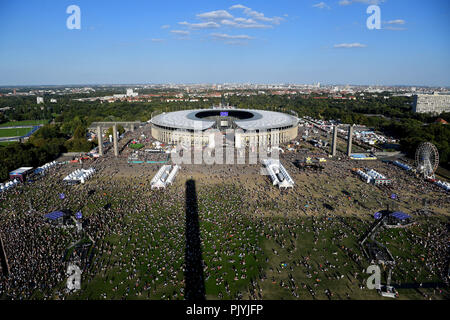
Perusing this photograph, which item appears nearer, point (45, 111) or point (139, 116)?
point (139, 116)

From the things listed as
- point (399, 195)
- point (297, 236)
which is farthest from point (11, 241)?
point (399, 195)

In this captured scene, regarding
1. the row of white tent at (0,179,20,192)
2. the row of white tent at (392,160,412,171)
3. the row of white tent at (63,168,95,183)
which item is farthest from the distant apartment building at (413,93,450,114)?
the row of white tent at (0,179,20,192)

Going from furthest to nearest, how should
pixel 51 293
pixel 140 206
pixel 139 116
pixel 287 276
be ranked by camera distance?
pixel 139 116 → pixel 140 206 → pixel 287 276 → pixel 51 293

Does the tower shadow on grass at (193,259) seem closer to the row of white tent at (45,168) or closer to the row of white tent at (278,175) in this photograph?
the row of white tent at (278,175)

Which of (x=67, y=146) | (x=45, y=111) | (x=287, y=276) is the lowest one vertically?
(x=287, y=276)

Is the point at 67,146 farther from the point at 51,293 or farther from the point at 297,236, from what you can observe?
the point at 297,236

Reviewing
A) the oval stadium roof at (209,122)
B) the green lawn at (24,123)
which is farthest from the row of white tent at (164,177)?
the green lawn at (24,123)

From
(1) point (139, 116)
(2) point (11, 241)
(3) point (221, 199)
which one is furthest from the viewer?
(1) point (139, 116)

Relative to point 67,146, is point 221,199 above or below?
below
